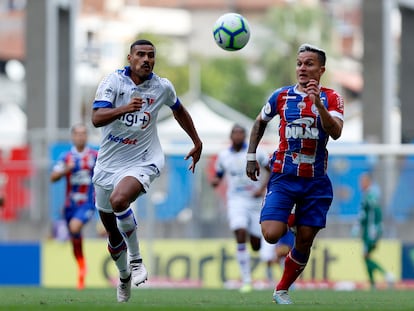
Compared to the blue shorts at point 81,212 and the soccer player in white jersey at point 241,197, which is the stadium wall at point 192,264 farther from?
the blue shorts at point 81,212

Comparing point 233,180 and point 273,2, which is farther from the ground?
point 273,2

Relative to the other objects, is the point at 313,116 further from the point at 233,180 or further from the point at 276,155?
the point at 233,180

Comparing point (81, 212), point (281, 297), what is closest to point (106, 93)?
point (281, 297)

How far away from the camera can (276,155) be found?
44.9 feet

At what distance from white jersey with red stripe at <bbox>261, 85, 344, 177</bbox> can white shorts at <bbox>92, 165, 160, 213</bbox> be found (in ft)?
4.20

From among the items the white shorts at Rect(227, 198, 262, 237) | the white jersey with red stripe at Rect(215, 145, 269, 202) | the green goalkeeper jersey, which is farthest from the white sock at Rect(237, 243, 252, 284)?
the green goalkeeper jersey

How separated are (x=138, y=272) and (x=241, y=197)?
8601mm

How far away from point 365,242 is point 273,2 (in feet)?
370

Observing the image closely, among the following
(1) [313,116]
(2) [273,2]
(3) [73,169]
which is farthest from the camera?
(2) [273,2]

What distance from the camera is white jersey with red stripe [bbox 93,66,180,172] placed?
13539mm

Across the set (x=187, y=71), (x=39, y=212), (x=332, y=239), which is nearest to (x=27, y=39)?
(x=39, y=212)

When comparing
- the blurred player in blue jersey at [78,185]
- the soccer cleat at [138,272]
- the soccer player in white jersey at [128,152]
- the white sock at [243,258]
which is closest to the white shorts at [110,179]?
the soccer player in white jersey at [128,152]

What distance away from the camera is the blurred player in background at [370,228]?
25.4m

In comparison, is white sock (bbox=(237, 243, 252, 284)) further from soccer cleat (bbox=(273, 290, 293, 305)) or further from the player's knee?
the player's knee
